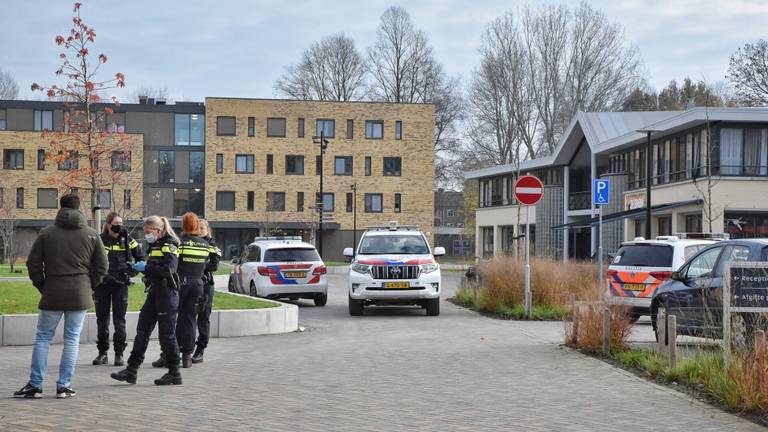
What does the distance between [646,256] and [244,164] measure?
54.8m

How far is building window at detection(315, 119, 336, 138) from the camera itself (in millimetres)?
70000

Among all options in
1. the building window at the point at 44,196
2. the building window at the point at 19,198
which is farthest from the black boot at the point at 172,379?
the building window at the point at 19,198

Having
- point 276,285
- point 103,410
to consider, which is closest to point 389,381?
point 103,410

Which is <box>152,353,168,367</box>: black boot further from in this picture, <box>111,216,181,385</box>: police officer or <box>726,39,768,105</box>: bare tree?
<box>726,39,768,105</box>: bare tree

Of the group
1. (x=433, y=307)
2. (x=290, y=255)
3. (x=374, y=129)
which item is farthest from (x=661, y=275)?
(x=374, y=129)

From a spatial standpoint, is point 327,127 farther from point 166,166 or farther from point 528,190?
point 528,190

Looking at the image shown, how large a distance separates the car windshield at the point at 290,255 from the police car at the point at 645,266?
7.54 meters

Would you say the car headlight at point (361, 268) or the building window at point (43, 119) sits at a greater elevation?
the building window at point (43, 119)

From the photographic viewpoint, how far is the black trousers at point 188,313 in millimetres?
10727

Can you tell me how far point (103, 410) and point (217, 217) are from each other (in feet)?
206

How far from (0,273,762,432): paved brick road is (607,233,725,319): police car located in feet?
14.7

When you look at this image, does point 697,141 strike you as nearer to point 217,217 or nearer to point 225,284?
point 225,284

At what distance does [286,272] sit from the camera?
2248 centimetres

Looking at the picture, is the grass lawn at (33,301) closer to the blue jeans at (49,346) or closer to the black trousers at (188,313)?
the black trousers at (188,313)
